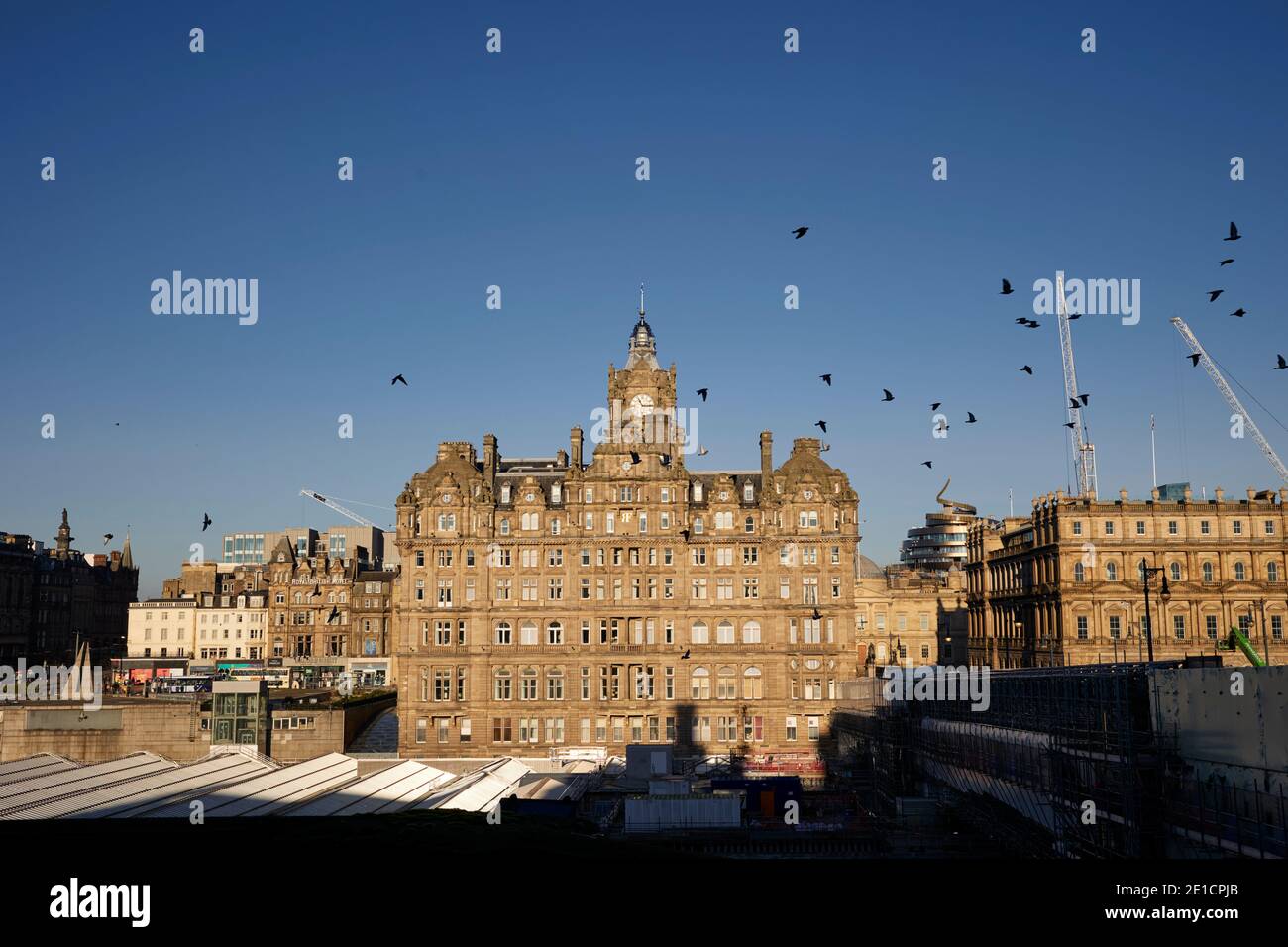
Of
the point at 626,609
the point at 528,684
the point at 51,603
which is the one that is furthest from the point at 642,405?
the point at 51,603

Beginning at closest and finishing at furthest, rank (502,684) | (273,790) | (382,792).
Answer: (273,790) → (382,792) → (502,684)

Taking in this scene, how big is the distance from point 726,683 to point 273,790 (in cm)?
3828

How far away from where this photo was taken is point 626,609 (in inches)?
3509

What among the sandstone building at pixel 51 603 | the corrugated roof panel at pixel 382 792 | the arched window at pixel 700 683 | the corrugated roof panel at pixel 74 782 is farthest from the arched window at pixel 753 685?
the sandstone building at pixel 51 603

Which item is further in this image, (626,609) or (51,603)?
(51,603)

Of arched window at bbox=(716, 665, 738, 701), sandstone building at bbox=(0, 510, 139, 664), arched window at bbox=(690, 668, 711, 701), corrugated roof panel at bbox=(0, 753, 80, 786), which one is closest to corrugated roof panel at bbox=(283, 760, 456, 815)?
corrugated roof panel at bbox=(0, 753, 80, 786)

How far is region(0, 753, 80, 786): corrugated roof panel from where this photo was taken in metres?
65.2

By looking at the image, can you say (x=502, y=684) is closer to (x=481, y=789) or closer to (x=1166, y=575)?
(x=481, y=789)

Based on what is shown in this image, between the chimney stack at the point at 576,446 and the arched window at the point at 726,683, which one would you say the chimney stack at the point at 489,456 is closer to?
the chimney stack at the point at 576,446

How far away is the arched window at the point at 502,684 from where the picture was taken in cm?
8919

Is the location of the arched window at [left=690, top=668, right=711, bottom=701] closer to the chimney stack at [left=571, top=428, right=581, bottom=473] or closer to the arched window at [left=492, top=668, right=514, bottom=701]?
the arched window at [left=492, top=668, right=514, bottom=701]
